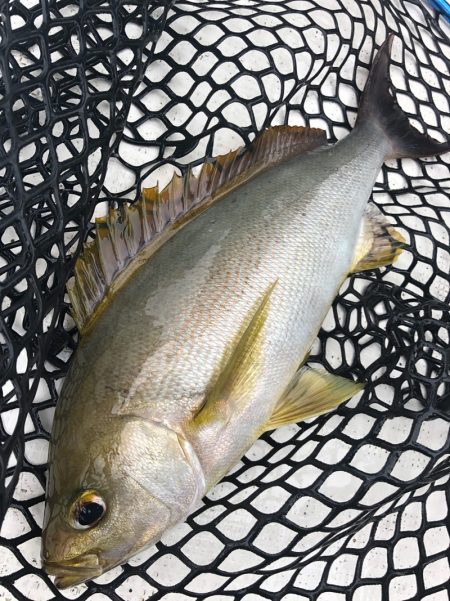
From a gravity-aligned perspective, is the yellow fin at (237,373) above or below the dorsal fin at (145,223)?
below

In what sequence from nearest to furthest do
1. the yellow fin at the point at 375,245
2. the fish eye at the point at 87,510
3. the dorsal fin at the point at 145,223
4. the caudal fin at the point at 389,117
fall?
1. the fish eye at the point at 87,510
2. the dorsal fin at the point at 145,223
3. the yellow fin at the point at 375,245
4. the caudal fin at the point at 389,117

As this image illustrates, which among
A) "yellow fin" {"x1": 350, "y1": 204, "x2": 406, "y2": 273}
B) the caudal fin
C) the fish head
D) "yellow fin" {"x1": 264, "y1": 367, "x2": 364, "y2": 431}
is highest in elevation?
the caudal fin

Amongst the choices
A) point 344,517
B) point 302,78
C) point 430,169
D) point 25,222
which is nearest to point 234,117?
point 302,78

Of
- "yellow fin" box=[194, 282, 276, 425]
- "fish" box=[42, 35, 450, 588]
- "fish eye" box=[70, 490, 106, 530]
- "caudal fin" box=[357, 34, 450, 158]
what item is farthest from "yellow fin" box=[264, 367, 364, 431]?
"caudal fin" box=[357, 34, 450, 158]

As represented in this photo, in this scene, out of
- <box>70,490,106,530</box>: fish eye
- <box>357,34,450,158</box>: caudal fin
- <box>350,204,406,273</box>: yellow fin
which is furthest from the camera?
<box>357,34,450,158</box>: caudal fin

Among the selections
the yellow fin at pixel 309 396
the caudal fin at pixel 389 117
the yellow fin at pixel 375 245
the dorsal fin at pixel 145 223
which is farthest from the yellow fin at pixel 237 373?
the caudal fin at pixel 389 117

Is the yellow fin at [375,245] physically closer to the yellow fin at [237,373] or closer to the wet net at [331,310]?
the wet net at [331,310]

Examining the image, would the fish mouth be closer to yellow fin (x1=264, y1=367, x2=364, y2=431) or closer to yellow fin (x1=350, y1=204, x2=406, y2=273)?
yellow fin (x1=264, y1=367, x2=364, y2=431)
